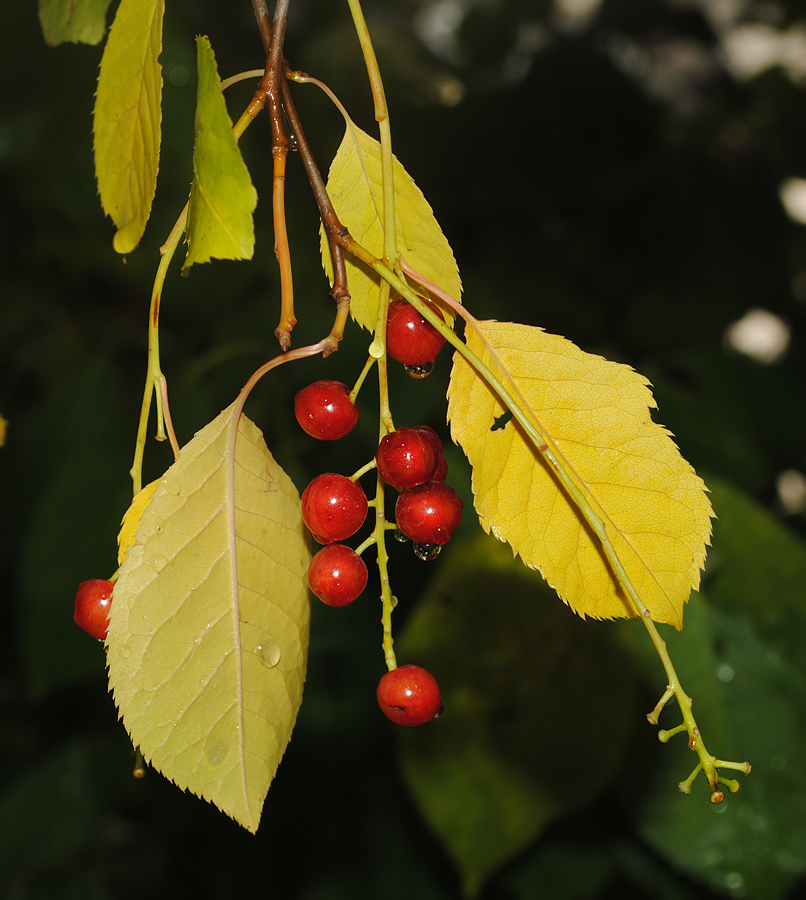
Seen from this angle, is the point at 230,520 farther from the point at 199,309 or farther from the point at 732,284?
the point at 732,284

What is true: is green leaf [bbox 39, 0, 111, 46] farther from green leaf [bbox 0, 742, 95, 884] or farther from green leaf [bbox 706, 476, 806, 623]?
green leaf [bbox 0, 742, 95, 884]

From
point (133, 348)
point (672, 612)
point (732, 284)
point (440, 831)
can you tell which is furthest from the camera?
point (732, 284)

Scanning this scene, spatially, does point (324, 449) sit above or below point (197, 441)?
below

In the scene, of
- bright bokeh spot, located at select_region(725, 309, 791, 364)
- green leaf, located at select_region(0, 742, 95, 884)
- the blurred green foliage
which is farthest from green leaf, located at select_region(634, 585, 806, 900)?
green leaf, located at select_region(0, 742, 95, 884)

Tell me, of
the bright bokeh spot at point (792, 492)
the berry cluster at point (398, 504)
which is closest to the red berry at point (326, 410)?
the berry cluster at point (398, 504)

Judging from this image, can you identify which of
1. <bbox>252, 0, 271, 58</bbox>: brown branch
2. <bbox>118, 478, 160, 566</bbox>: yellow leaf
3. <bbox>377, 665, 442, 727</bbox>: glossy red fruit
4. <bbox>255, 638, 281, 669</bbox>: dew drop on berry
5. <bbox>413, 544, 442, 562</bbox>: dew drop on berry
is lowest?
<bbox>377, 665, 442, 727</bbox>: glossy red fruit

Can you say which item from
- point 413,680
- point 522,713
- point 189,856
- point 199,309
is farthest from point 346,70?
point 189,856

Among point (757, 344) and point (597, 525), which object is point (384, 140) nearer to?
point (597, 525)
